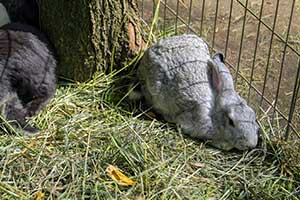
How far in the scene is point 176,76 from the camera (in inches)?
136

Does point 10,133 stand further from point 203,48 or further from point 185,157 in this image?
point 203,48

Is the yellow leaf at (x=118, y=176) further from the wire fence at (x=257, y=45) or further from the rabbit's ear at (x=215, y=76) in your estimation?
the wire fence at (x=257, y=45)

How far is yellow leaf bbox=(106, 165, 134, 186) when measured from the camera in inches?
121

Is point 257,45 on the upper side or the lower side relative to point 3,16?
lower

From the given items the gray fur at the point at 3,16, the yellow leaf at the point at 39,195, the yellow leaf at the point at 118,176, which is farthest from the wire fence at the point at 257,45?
the yellow leaf at the point at 39,195

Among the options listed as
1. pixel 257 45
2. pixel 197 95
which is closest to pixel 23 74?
pixel 197 95

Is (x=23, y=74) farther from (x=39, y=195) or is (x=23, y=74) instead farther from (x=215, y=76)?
(x=215, y=76)

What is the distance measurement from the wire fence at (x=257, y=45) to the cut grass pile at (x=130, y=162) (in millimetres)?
227

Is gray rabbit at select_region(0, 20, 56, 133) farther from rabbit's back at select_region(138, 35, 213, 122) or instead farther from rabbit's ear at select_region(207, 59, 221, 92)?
rabbit's ear at select_region(207, 59, 221, 92)

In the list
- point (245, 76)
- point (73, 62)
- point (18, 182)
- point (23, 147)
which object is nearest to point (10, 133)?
point (23, 147)

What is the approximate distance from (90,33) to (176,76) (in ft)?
1.87

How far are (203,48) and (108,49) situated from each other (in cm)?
56

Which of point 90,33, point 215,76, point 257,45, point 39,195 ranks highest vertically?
point 90,33

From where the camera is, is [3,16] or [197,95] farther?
[3,16]
